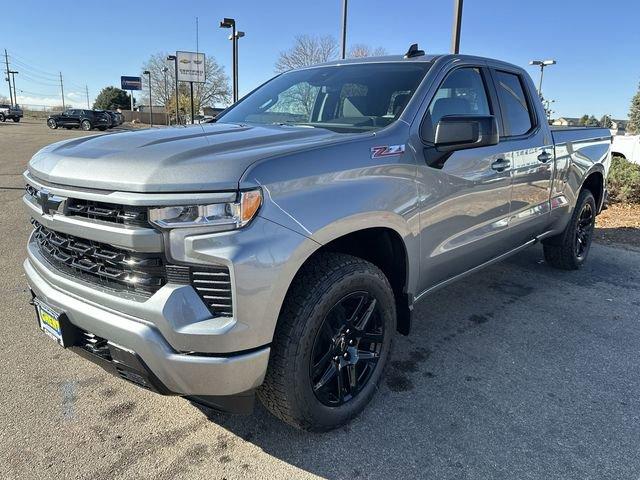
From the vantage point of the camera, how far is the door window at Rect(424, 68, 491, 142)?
3.05 meters

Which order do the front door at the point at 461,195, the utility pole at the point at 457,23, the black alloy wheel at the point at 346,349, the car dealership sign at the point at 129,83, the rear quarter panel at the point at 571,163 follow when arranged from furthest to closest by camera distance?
1. the car dealership sign at the point at 129,83
2. the utility pole at the point at 457,23
3. the rear quarter panel at the point at 571,163
4. the front door at the point at 461,195
5. the black alloy wheel at the point at 346,349

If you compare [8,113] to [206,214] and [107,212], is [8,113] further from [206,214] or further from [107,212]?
[206,214]

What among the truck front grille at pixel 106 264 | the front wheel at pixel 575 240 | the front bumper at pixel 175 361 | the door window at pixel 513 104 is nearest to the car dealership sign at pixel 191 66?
the front wheel at pixel 575 240

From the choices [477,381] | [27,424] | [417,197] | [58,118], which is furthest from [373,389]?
[58,118]

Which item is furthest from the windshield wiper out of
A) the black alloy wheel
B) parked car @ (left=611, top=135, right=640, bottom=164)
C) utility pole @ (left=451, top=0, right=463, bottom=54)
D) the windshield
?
parked car @ (left=611, top=135, right=640, bottom=164)

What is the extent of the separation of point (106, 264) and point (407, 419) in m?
1.72

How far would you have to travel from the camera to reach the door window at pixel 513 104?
12.7ft

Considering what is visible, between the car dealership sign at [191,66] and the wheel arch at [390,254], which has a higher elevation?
the car dealership sign at [191,66]

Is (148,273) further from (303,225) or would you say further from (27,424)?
(27,424)

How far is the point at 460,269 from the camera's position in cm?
346

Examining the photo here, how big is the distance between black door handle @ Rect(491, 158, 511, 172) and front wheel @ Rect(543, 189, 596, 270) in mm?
1910

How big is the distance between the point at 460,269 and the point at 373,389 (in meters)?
1.15

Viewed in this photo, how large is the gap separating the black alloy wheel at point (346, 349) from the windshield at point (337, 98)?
983mm

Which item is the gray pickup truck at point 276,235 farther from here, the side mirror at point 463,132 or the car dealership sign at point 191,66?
the car dealership sign at point 191,66
